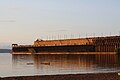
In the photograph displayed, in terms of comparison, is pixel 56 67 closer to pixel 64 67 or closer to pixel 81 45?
pixel 64 67

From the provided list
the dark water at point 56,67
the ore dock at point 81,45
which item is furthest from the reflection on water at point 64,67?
the ore dock at point 81,45

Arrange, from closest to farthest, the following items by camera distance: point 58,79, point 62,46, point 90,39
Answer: point 58,79 < point 90,39 < point 62,46

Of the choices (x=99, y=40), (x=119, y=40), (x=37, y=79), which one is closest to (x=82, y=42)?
(x=99, y=40)

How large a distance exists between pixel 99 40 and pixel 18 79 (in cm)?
12466

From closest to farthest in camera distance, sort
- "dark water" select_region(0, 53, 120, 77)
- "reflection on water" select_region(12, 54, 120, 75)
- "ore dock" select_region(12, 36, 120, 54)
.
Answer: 1. "dark water" select_region(0, 53, 120, 77)
2. "reflection on water" select_region(12, 54, 120, 75)
3. "ore dock" select_region(12, 36, 120, 54)

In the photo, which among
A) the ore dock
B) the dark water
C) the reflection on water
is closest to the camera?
the dark water

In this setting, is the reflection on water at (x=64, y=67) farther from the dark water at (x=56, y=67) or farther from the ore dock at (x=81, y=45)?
the ore dock at (x=81, y=45)

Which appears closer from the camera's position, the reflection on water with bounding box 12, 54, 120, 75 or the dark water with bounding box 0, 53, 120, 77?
the dark water with bounding box 0, 53, 120, 77

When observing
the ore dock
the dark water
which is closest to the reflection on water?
the dark water

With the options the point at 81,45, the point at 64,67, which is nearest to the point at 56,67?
the point at 64,67

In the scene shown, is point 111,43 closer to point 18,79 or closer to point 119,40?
point 119,40

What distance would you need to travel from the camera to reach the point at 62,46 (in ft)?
579

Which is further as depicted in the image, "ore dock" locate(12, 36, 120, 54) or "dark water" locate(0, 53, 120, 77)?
"ore dock" locate(12, 36, 120, 54)

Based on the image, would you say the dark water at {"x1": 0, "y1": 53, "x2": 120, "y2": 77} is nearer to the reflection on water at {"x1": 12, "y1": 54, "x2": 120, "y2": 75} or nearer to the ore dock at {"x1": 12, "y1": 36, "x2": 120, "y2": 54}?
the reflection on water at {"x1": 12, "y1": 54, "x2": 120, "y2": 75}
